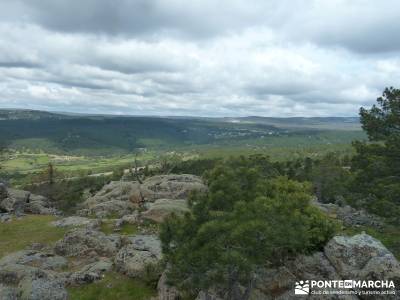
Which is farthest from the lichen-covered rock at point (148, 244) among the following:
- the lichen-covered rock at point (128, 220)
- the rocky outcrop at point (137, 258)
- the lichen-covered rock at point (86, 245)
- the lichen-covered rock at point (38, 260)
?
the lichen-covered rock at point (128, 220)

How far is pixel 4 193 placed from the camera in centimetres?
7888

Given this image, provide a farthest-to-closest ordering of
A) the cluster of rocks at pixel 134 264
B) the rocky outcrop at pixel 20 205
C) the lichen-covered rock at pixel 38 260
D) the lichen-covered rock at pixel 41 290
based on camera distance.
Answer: the rocky outcrop at pixel 20 205
the lichen-covered rock at pixel 38 260
the cluster of rocks at pixel 134 264
the lichen-covered rock at pixel 41 290

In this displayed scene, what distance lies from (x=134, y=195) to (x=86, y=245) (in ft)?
104

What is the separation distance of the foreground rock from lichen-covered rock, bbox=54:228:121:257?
72.4 feet

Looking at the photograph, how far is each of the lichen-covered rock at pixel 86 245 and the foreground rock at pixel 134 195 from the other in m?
22.1

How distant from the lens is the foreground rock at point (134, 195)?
71.6 m

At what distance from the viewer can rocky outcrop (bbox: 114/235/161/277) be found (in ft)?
122

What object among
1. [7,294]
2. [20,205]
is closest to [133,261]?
[7,294]

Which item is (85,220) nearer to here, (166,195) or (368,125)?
(166,195)

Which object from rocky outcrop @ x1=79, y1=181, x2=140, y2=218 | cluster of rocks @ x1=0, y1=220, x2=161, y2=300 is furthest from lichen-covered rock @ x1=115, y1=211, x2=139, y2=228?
cluster of rocks @ x1=0, y1=220, x2=161, y2=300

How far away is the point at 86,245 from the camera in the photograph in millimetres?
45594

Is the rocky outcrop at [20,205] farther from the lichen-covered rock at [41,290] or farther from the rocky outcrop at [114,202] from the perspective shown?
the lichen-covered rock at [41,290]

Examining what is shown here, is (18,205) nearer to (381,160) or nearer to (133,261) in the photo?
(133,261)

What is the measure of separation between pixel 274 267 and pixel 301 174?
84.3 metres
